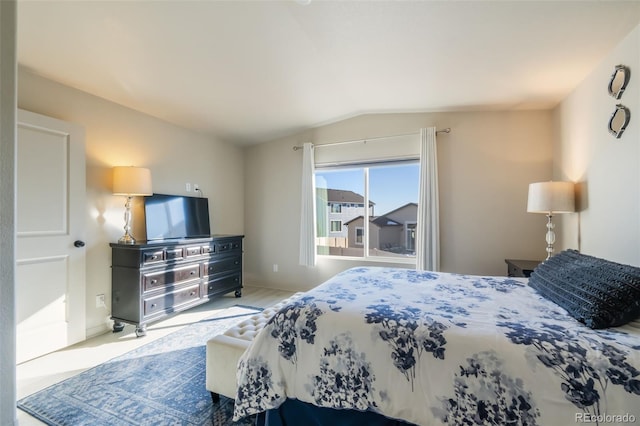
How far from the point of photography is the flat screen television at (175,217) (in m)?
3.20

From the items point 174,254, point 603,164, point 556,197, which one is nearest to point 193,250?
point 174,254

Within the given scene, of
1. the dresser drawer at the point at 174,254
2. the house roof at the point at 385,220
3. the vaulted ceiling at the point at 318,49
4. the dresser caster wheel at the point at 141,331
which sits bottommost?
the dresser caster wheel at the point at 141,331

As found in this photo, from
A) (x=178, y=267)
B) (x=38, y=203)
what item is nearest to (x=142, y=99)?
(x=38, y=203)

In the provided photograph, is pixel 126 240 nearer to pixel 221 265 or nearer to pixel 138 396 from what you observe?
pixel 221 265

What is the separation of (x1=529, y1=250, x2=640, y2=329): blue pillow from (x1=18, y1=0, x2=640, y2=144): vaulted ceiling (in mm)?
1541

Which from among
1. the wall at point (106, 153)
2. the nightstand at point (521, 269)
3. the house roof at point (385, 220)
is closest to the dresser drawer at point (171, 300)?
the wall at point (106, 153)

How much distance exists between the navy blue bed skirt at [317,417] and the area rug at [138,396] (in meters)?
0.38

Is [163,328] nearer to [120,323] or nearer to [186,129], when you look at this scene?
[120,323]

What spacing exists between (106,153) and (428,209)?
3666 mm

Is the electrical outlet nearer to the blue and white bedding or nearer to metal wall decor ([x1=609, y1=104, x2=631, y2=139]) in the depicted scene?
the blue and white bedding

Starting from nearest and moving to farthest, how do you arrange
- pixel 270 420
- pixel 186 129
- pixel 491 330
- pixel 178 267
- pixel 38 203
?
pixel 491 330, pixel 270 420, pixel 38 203, pixel 178 267, pixel 186 129

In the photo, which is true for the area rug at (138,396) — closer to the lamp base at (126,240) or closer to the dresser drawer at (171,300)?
the dresser drawer at (171,300)

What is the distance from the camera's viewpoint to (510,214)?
328 cm

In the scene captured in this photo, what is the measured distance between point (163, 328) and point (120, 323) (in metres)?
0.42
